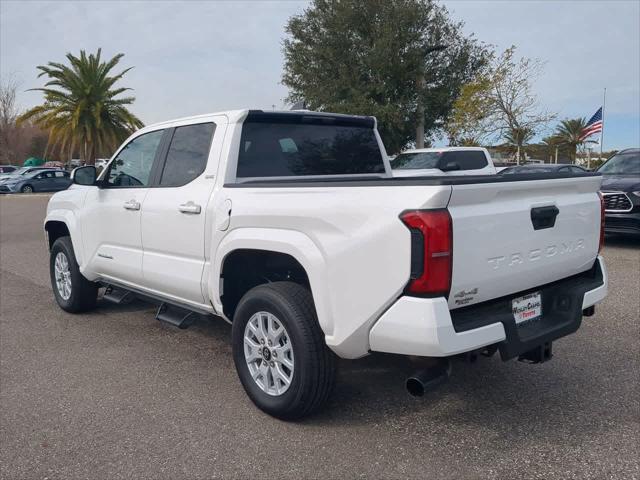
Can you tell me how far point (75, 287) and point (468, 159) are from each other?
33.0ft

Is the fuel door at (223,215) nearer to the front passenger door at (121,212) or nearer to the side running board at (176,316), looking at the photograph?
the side running board at (176,316)

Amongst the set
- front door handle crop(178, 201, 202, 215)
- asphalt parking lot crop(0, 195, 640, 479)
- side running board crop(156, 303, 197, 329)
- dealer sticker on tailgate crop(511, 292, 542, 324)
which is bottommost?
asphalt parking lot crop(0, 195, 640, 479)

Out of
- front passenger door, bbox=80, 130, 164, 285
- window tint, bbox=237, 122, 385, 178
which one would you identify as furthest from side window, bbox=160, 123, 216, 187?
window tint, bbox=237, 122, 385, 178

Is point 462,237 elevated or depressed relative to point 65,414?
elevated

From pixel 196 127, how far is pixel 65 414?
7.24 feet

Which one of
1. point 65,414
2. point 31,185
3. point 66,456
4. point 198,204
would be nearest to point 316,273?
point 198,204

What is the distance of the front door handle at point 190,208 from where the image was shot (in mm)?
4059

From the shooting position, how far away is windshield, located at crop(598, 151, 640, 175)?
10.7m

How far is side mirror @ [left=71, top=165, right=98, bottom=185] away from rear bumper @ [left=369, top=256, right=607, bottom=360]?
3.48 meters

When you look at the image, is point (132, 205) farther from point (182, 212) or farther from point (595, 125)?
point (595, 125)

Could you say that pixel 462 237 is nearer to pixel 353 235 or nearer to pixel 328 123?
pixel 353 235

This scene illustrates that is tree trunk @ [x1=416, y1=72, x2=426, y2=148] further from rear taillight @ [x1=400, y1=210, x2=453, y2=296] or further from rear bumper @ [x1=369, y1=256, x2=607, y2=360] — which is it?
rear taillight @ [x1=400, y1=210, x2=453, y2=296]

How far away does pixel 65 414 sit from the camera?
146 inches

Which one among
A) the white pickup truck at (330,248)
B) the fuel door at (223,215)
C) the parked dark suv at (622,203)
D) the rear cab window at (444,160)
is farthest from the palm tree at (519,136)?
the fuel door at (223,215)
